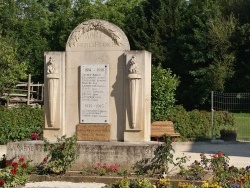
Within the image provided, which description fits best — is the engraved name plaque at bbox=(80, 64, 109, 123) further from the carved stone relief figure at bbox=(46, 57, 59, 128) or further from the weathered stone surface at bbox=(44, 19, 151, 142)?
the carved stone relief figure at bbox=(46, 57, 59, 128)

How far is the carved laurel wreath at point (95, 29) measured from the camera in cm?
1265

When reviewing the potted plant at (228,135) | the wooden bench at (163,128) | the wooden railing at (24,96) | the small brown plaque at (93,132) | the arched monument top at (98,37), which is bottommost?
the potted plant at (228,135)

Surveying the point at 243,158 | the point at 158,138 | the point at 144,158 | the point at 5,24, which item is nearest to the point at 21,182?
the point at 144,158

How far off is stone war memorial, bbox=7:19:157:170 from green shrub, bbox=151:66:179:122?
1349 cm

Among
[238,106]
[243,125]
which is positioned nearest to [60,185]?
[243,125]

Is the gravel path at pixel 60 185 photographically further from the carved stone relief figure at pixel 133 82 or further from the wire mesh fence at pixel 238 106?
the wire mesh fence at pixel 238 106

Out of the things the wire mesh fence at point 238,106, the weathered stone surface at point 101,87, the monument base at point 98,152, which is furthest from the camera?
the wire mesh fence at point 238,106

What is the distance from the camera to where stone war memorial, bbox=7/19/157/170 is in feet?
40.5

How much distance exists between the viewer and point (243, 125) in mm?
31859

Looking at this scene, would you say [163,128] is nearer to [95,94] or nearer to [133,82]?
[95,94]

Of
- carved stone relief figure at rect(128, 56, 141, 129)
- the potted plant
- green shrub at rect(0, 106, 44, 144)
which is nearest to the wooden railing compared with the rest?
green shrub at rect(0, 106, 44, 144)

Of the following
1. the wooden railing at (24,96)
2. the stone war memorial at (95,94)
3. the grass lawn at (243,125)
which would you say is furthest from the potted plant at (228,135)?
the stone war memorial at (95,94)

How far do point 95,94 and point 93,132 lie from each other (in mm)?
896

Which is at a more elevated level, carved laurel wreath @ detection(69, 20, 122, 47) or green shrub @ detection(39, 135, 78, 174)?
carved laurel wreath @ detection(69, 20, 122, 47)
